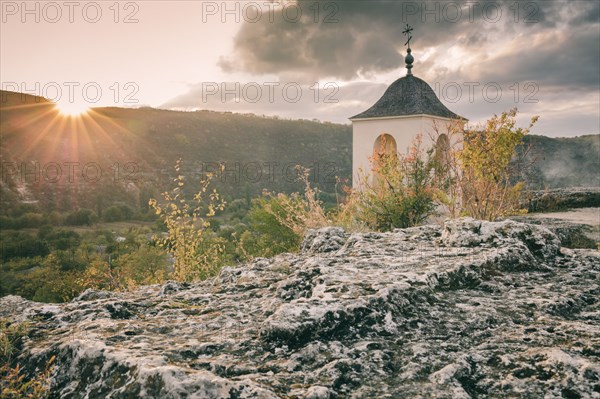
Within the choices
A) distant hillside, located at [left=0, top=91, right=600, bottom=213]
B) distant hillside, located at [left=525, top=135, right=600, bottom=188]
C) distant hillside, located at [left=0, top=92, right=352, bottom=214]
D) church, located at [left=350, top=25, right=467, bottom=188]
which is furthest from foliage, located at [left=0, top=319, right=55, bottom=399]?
distant hillside, located at [left=525, top=135, right=600, bottom=188]

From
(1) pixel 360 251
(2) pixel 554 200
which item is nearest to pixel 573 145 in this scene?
(2) pixel 554 200

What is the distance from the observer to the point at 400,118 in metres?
16.2

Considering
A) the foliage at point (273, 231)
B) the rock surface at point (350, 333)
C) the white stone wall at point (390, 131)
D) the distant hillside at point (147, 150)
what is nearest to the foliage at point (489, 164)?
the rock surface at point (350, 333)

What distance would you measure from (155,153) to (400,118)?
47128 mm

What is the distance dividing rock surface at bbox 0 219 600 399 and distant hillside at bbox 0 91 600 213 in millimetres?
21985

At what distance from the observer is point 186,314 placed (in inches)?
94.2

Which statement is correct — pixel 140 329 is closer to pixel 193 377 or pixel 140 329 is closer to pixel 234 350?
pixel 234 350

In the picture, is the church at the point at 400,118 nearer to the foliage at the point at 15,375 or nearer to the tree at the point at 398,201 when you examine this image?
the tree at the point at 398,201

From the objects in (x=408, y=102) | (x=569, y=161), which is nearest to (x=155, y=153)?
(x=408, y=102)

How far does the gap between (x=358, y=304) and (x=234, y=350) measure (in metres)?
0.62

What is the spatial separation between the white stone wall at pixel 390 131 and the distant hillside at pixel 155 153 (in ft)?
30.7

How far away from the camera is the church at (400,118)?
629 inches

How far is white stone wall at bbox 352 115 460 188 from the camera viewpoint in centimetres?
1590

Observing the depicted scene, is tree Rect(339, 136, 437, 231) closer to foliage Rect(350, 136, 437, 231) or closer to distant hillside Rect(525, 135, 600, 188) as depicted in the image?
foliage Rect(350, 136, 437, 231)
